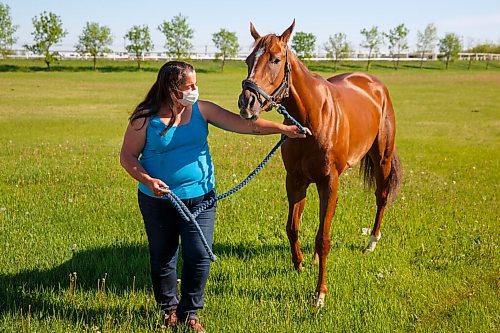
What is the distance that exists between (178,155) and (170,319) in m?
1.32

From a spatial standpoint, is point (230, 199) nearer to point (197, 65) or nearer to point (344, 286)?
point (344, 286)

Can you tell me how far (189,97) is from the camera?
3861 millimetres

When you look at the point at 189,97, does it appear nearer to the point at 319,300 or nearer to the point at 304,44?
the point at 319,300

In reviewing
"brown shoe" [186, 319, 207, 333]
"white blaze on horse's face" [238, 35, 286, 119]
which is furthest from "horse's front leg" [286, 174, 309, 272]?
"brown shoe" [186, 319, 207, 333]

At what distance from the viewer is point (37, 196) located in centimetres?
770

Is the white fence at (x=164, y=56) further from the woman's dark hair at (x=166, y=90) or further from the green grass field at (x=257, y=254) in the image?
the woman's dark hair at (x=166, y=90)

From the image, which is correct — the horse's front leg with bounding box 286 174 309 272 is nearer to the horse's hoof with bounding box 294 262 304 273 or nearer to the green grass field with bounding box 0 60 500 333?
the horse's hoof with bounding box 294 262 304 273

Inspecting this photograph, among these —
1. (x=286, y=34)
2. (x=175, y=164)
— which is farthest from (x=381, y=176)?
(x=175, y=164)

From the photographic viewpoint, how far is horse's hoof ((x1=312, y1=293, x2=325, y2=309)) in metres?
4.62

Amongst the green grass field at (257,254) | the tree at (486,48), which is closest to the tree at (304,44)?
the tree at (486,48)

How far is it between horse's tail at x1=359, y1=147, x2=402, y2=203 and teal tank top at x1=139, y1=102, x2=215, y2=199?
3.62 metres

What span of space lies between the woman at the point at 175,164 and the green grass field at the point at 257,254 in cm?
43

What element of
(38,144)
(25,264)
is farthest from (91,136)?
(25,264)

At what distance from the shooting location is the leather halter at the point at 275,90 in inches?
157
